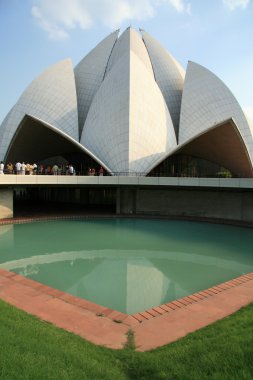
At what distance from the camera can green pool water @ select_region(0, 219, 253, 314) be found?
6288 millimetres

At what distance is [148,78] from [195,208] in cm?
1030

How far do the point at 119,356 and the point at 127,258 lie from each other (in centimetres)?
534

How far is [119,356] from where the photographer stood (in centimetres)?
344

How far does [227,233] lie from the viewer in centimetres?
1292

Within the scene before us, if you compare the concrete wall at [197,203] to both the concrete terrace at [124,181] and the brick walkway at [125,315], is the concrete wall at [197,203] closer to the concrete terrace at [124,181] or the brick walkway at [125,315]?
the concrete terrace at [124,181]

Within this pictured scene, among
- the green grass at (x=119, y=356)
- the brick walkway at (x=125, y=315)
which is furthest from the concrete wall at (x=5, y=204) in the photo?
the green grass at (x=119, y=356)

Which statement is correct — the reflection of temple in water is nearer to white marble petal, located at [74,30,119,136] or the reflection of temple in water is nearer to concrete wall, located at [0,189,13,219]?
concrete wall, located at [0,189,13,219]

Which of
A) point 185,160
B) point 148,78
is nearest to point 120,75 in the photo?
point 148,78

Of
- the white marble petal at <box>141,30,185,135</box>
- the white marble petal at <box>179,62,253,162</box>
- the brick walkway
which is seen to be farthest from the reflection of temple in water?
the white marble petal at <box>141,30,185,135</box>

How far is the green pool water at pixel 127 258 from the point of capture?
6288 mm

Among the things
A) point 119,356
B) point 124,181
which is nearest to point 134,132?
point 124,181

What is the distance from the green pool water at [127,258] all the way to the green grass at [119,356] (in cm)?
187

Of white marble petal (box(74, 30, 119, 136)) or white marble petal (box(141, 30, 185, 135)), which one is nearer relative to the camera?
white marble petal (box(74, 30, 119, 136))

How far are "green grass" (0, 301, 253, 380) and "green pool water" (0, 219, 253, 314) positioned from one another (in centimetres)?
187
